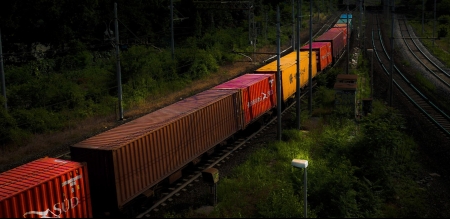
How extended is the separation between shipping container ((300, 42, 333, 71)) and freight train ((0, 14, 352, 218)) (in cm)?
1675

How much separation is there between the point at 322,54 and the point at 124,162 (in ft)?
95.3

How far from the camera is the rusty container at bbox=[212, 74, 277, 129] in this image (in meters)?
24.0

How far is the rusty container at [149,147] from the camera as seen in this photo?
14.4 metres

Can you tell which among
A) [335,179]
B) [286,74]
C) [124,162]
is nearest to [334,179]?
[335,179]

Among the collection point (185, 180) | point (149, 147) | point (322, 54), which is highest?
point (322, 54)

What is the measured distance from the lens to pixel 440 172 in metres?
19.6

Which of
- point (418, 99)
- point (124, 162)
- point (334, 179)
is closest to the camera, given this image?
point (124, 162)

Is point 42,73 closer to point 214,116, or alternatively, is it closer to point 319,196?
point 214,116

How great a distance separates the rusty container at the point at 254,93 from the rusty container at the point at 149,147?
5.58 ft

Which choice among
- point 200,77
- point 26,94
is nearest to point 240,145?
point 26,94

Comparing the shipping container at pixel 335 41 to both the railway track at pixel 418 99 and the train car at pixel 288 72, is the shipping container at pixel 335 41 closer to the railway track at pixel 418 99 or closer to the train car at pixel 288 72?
the railway track at pixel 418 99

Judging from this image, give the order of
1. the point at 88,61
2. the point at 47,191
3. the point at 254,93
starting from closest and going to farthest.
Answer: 1. the point at 47,191
2. the point at 254,93
3. the point at 88,61

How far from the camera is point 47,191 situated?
12484mm

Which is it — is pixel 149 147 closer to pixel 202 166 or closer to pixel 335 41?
pixel 202 166
